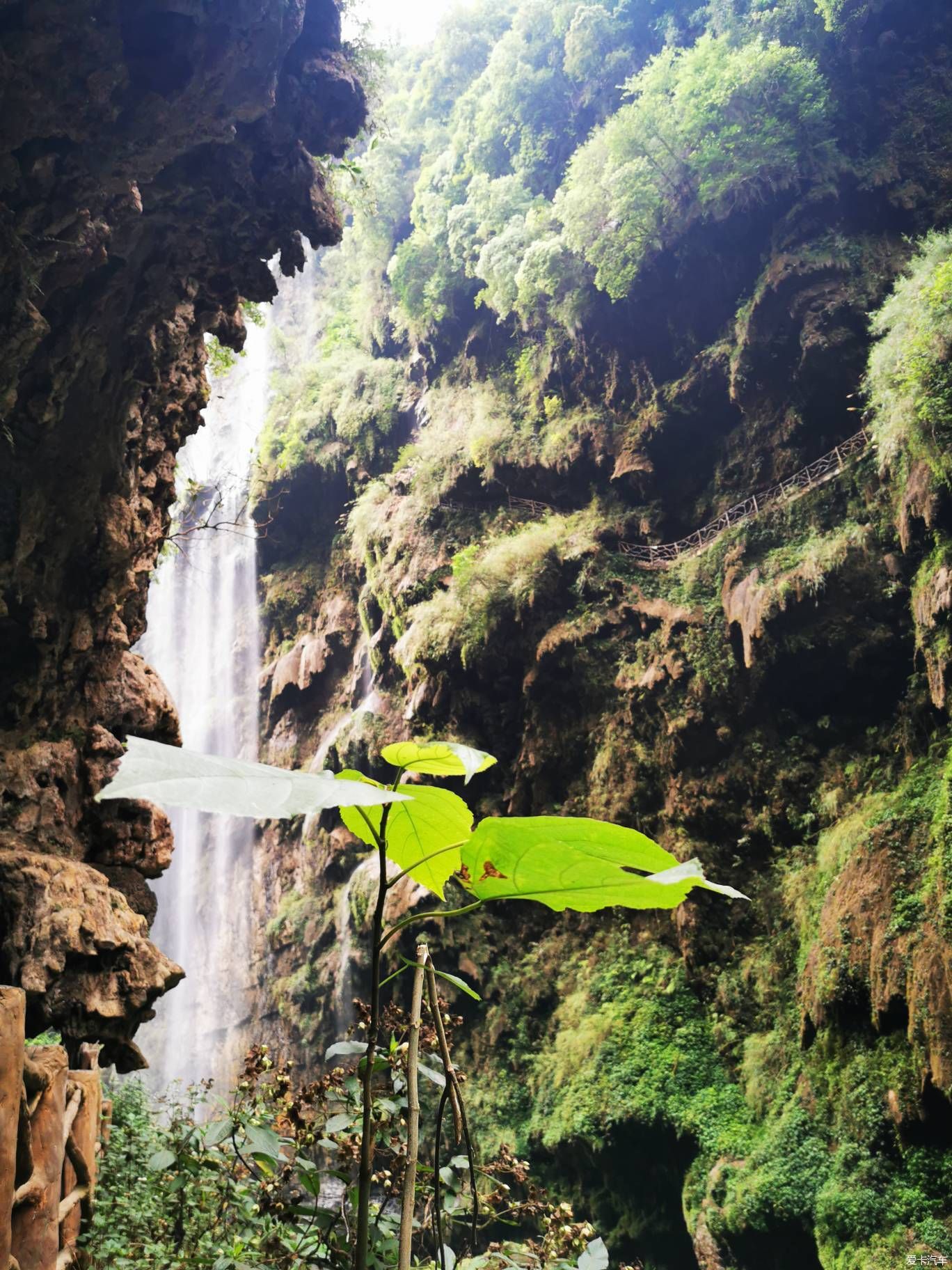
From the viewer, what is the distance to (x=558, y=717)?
386 inches

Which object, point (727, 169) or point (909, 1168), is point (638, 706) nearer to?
point (909, 1168)

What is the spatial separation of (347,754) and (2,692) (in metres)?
7.11

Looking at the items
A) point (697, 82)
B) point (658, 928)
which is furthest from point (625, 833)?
point (697, 82)

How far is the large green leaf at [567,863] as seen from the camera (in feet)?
1.78

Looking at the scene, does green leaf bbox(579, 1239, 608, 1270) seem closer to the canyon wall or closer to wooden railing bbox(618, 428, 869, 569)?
the canyon wall

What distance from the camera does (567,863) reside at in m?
0.57

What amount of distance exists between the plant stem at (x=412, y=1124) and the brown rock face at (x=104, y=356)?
11.0ft

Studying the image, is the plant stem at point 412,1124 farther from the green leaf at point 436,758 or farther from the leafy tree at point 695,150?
the leafy tree at point 695,150

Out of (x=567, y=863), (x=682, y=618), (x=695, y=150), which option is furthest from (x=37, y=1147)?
(x=695, y=150)

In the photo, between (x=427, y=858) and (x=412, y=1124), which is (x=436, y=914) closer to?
(x=427, y=858)

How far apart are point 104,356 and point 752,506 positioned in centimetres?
755

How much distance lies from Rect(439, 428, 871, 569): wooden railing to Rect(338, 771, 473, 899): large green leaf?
29.5ft

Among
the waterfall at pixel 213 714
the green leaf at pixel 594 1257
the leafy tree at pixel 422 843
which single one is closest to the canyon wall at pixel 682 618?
the waterfall at pixel 213 714

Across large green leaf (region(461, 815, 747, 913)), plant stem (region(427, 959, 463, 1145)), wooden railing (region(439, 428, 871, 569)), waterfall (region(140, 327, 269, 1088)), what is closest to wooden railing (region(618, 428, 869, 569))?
wooden railing (region(439, 428, 871, 569))
